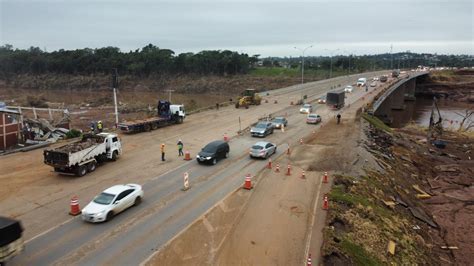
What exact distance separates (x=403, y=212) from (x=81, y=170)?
20638mm

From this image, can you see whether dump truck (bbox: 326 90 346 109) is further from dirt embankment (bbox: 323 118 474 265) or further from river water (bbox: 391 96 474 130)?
dirt embankment (bbox: 323 118 474 265)

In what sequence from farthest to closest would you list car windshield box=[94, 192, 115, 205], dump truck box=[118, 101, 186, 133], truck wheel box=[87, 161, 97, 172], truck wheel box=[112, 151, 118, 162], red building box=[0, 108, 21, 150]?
1. dump truck box=[118, 101, 186, 133]
2. red building box=[0, 108, 21, 150]
3. truck wheel box=[112, 151, 118, 162]
4. truck wheel box=[87, 161, 97, 172]
5. car windshield box=[94, 192, 115, 205]

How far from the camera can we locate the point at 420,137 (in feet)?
173

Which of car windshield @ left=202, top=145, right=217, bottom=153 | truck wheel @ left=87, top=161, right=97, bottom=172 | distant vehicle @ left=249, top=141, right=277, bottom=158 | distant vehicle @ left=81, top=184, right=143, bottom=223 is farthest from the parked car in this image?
distant vehicle @ left=81, top=184, right=143, bottom=223

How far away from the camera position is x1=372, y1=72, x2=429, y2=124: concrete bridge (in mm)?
68375

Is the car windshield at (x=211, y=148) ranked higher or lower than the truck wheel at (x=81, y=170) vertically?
higher

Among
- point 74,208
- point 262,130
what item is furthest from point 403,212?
point 74,208

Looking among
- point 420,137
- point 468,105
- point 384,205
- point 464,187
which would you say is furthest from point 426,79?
point 384,205

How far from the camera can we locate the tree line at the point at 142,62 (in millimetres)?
150000

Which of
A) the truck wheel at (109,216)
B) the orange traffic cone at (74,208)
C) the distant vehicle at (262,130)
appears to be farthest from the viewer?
the distant vehicle at (262,130)

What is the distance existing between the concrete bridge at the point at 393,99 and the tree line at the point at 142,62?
61.3 m

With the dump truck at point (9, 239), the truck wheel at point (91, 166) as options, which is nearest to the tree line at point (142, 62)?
the truck wheel at point (91, 166)

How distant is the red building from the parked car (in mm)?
18153

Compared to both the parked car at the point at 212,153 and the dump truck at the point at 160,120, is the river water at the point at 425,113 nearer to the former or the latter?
the dump truck at the point at 160,120
